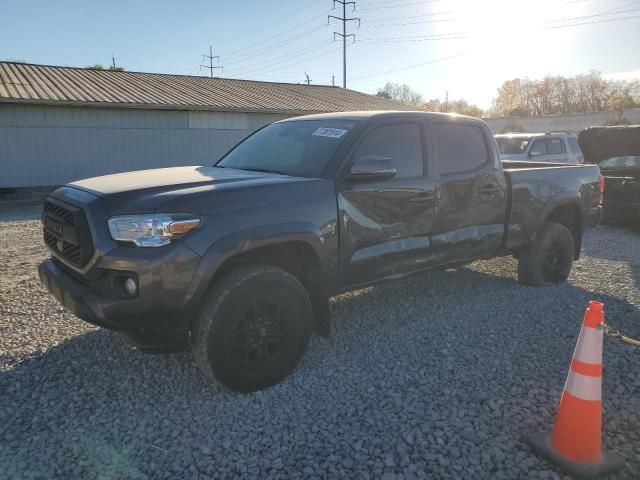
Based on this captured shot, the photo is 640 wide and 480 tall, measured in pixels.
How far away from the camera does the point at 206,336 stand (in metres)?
3.12

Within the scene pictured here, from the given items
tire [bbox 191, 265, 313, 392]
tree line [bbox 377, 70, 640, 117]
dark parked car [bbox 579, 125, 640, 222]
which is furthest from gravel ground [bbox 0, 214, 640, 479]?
tree line [bbox 377, 70, 640, 117]

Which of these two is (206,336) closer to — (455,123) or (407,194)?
(407,194)

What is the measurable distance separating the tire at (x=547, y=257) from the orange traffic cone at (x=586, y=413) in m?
3.14

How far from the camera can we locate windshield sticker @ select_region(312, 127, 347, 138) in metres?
4.00

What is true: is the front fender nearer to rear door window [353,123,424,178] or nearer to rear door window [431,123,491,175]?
rear door window [353,123,424,178]

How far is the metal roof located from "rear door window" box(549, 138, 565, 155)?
1025cm

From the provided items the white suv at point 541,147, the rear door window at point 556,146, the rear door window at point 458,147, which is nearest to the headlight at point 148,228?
the rear door window at point 458,147

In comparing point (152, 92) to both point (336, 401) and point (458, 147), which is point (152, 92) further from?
point (336, 401)

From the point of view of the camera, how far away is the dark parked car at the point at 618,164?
9242 mm

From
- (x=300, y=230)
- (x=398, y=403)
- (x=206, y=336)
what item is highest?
(x=300, y=230)

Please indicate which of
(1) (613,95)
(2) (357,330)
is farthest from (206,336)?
(1) (613,95)

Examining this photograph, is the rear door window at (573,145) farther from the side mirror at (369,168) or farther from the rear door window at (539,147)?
the side mirror at (369,168)

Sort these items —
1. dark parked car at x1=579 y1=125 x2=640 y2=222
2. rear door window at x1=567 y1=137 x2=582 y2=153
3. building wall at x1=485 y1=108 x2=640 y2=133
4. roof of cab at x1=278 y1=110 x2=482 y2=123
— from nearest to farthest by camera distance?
roof of cab at x1=278 y1=110 x2=482 y2=123 → dark parked car at x1=579 y1=125 x2=640 y2=222 → rear door window at x1=567 y1=137 x2=582 y2=153 → building wall at x1=485 y1=108 x2=640 y2=133

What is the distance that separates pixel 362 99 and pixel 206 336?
25105 millimetres
